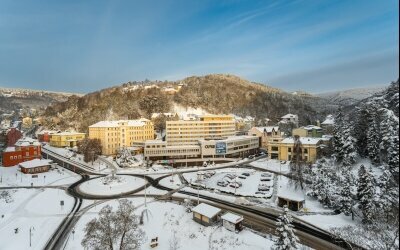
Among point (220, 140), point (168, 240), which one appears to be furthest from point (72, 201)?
point (220, 140)

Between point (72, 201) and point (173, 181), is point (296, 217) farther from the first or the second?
point (72, 201)

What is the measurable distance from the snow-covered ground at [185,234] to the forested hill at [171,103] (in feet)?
266

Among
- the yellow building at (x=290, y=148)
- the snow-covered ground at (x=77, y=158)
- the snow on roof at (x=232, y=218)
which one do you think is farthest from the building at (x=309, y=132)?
the snow-covered ground at (x=77, y=158)

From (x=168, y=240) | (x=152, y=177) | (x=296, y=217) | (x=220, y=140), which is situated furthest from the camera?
(x=220, y=140)

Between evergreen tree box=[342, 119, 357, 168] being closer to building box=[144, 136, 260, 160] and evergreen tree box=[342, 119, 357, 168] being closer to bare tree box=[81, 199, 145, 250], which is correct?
building box=[144, 136, 260, 160]

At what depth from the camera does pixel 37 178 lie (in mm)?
55656

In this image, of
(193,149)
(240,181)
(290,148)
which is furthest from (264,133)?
(240,181)

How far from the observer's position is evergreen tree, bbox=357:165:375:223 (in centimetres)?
2993

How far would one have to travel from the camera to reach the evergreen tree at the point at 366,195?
29.9 m

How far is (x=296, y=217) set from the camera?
112ft

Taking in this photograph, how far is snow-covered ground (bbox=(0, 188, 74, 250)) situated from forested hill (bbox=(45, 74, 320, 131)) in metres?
63.8

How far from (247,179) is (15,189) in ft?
143

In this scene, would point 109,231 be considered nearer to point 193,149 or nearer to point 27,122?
point 193,149

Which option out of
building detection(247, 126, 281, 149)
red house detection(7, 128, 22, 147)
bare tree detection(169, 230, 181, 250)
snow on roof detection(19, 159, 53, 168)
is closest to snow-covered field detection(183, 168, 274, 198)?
bare tree detection(169, 230, 181, 250)
